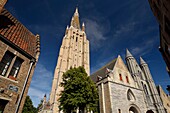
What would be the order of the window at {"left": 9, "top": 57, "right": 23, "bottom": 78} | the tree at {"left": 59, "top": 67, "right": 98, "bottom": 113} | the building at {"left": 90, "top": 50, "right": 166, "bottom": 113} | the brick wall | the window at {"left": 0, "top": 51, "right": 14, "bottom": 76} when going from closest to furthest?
the brick wall
the window at {"left": 0, "top": 51, "right": 14, "bottom": 76}
the window at {"left": 9, "top": 57, "right": 23, "bottom": 78}
the tree at {"left": 59, "top": 67, "right": 98, "bottom": 113}
the building at {"left": 90, "top": 50, "right": 166, "bottom": 113}

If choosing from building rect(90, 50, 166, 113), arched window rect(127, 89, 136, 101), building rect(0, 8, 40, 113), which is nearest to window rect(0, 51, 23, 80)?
building rect(0, 8, 40, 113)

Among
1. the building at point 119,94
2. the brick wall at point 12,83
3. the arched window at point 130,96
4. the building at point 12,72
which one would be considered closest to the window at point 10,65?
the building at point 12,72

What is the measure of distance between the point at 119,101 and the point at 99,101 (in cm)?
344

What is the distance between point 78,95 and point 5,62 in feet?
34.2

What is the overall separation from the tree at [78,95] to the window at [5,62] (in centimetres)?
957

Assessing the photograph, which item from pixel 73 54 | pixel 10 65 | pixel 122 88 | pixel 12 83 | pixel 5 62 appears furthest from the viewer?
pixel 73 54

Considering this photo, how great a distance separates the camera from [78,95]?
51.2 feet

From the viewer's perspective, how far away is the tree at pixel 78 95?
15.4 metres

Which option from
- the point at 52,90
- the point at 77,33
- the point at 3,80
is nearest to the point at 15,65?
the point at 3,80

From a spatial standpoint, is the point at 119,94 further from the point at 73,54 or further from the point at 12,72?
the point at 73,54

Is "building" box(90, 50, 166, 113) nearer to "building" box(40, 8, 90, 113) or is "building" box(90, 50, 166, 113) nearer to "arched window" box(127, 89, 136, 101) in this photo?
"arched window" box(127, 89, 136, 101)

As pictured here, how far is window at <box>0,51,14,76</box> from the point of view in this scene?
7.94 metres

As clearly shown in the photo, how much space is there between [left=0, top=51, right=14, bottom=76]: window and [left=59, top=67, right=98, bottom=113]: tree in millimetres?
9567

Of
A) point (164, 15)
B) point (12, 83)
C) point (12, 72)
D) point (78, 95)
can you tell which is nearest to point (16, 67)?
point (12, 72)
